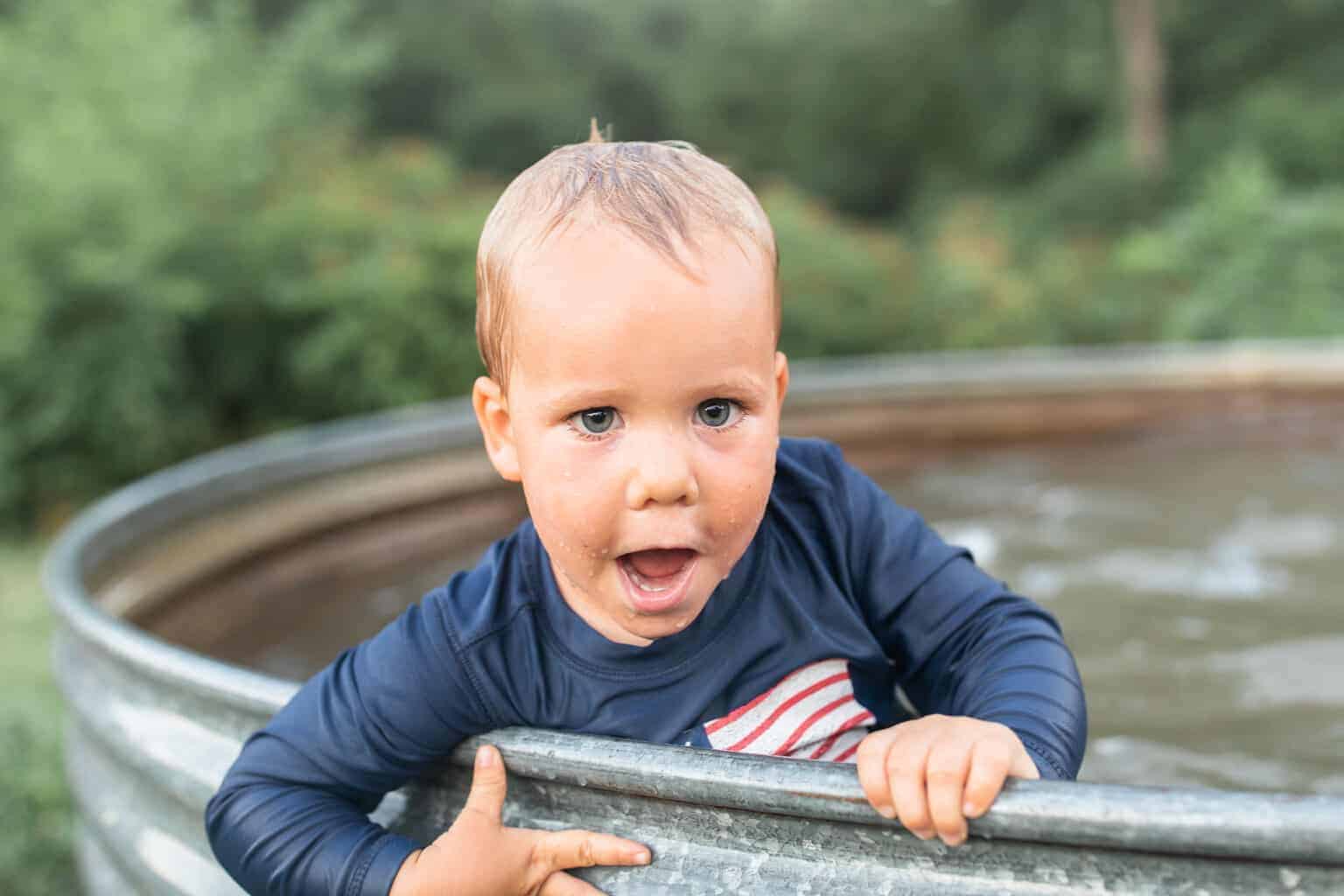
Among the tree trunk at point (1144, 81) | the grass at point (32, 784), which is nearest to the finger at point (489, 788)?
the grass at point (32, 784)

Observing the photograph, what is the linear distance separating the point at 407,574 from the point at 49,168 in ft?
11.2

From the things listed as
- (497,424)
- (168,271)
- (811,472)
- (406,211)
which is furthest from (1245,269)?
(497,424)

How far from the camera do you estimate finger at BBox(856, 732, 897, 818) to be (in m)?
1.11

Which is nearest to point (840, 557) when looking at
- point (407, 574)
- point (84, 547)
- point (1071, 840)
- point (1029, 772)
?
point (1029, 772)


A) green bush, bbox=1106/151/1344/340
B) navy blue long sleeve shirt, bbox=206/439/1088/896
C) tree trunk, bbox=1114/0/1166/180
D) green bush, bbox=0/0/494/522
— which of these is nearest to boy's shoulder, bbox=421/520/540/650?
navy blue long sleeve shirt, bbox=206/439/1088/896

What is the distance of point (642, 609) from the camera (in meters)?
1.31

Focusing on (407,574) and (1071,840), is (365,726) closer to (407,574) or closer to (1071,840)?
(1071,840)

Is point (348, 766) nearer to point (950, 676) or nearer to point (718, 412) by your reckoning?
point (718, 412)

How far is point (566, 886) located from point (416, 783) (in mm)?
248

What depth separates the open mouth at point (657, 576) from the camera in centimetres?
131

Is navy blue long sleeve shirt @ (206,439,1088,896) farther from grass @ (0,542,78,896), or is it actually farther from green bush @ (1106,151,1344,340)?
green bush @ (1106,151,1344,340)

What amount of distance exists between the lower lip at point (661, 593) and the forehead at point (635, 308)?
20 centimetres

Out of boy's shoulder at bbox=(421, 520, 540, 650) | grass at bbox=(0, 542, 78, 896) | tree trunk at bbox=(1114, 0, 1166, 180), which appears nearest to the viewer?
boy's shoulder at bbox=(421, 520, 540, 650)

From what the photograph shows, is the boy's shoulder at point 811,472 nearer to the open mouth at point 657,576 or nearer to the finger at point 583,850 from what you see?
the open mouth at point 657,576
